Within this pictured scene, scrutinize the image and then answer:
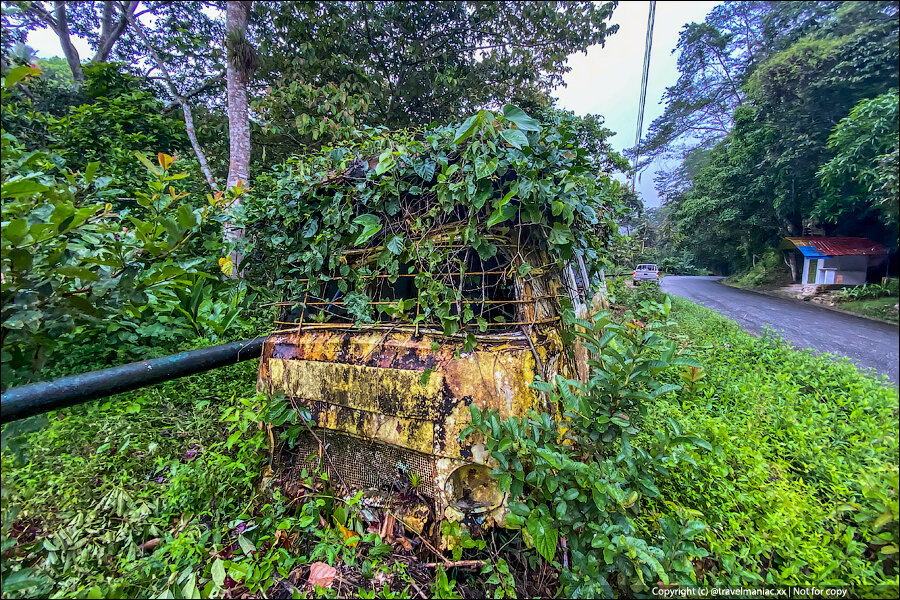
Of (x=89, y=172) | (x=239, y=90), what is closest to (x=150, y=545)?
(x=89, y=172)

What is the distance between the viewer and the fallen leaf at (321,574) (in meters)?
1.65

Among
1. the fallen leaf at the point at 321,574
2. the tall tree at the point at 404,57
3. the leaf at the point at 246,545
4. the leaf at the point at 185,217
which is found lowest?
the fallen leaf at the point at 321,574

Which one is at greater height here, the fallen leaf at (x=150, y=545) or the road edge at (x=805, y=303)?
the road edge at (x=805, y=303)

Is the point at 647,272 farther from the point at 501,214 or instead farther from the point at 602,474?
the point at 602,474

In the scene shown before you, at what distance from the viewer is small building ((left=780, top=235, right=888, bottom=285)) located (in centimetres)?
131

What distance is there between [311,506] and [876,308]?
286 centimetres

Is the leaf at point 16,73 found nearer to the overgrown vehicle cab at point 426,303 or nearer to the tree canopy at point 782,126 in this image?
the overgrown vehicle cab at point 426,303

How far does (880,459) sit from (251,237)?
360 cm

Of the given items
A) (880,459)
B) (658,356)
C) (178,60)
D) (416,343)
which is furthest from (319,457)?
(178,60)

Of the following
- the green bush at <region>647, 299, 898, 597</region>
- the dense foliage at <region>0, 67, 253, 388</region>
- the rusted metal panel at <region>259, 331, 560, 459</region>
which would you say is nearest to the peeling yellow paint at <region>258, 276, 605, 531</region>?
the rusted metal panel at <region>259, 331, 560, 459</region>

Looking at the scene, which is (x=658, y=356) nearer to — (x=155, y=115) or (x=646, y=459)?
(x=646, y=459)

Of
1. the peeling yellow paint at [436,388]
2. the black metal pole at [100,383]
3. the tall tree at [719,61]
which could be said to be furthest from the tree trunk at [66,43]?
the tall tree at [719,61]

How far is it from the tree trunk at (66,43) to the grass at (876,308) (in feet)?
40.7

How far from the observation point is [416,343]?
2033mm
